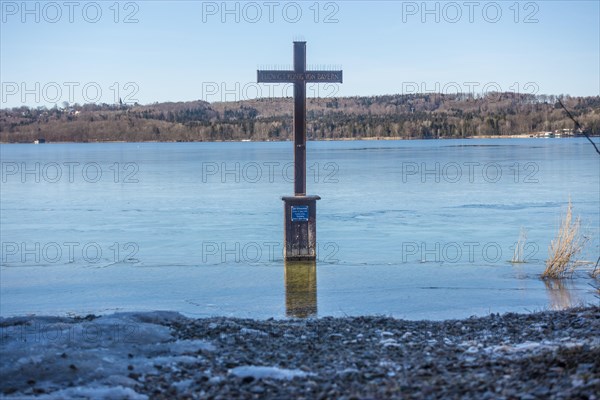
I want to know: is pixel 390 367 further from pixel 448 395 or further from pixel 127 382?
pixel 127 382

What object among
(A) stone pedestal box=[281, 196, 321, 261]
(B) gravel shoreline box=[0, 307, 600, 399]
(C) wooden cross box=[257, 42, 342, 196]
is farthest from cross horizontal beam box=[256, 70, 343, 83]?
(B) gravel shoreline box=[0, 307, 600, 399]

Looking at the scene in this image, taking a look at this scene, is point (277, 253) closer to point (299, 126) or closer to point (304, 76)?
point (299, 126)

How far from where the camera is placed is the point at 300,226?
1377 cm

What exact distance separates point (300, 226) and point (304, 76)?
8.33 feet

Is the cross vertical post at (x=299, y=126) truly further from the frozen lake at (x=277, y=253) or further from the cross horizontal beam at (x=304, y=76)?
the frozen lake at (x=277, y=253)

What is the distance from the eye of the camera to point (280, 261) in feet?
49.1

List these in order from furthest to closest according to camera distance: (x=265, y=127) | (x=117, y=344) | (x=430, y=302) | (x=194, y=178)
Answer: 1. (x=265, y=127)
2. (x=194, y=178)
3. (x=430, y=302)
4. (x=117, y=344)

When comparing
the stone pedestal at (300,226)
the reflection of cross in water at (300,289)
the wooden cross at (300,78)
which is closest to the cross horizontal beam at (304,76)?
the wooden cross at (300,78)

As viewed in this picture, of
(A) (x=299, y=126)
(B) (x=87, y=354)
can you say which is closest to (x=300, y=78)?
(A) (x=299, y=126)

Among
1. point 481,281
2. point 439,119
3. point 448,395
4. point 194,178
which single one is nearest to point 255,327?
point 448,395

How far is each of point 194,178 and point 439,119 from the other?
117m

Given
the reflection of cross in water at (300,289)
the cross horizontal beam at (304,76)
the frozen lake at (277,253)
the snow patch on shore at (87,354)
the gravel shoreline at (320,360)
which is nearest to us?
the gravel shoreline at (320,360)

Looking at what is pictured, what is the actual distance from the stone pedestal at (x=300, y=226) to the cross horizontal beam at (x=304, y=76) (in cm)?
197

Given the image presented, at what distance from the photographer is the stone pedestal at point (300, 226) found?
13.5 m
